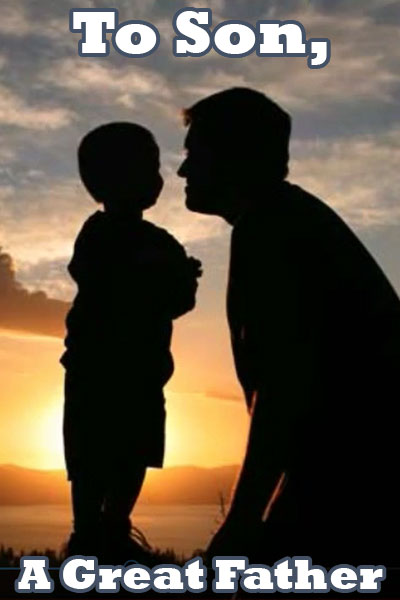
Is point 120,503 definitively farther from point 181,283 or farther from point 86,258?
point 86,258

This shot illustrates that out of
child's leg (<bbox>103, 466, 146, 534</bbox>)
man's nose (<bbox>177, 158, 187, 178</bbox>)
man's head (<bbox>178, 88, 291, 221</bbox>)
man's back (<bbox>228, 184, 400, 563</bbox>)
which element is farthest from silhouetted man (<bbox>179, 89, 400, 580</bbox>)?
child's leg (<bbox>103, 466, 146, 534</bbox>)

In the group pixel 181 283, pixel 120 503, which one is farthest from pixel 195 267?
pixel 120 503

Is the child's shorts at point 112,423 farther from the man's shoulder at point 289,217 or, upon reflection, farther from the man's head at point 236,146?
the man's shoulder at point 289,217

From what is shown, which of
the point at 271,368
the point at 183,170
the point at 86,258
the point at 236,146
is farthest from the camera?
the point at 86,258

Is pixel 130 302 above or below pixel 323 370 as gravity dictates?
above

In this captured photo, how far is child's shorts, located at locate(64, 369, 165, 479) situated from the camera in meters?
7.51

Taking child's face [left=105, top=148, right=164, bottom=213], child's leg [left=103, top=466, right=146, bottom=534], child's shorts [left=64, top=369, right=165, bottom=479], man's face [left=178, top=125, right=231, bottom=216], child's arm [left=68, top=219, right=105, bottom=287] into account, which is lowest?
child's leg [left=103, top=466, right=146, bottom=534]

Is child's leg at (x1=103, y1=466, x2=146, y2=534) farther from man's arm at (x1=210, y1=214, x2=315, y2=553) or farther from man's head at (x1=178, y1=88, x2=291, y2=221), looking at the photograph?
man's arm at (x1=210, y1=214, x2=315, y2=553)

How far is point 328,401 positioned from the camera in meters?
3.21

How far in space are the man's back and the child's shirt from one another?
165 inches

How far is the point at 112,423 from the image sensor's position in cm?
755

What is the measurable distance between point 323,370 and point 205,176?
0.74 m

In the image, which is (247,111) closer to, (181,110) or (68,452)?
(181,110)

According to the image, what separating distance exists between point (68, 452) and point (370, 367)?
476 centimetres
